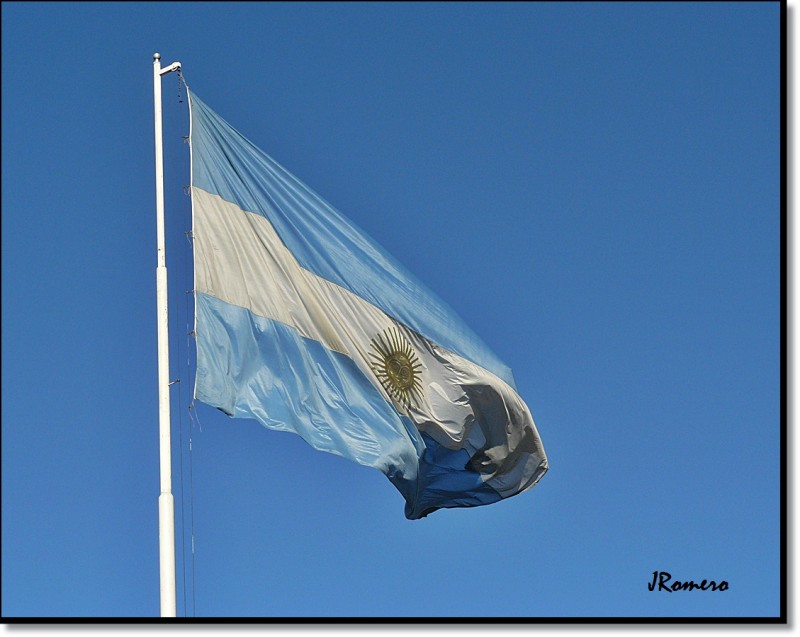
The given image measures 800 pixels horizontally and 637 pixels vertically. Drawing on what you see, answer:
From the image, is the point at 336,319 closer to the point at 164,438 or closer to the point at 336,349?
the point at 336,349

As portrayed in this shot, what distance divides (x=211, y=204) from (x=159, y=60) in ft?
6.68

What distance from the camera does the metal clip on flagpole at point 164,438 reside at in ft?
60.4

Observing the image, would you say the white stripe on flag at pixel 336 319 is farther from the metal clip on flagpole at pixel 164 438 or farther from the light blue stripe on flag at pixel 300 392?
the metal clip on flagpole at pixel 164 438

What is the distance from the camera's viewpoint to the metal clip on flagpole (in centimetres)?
1842

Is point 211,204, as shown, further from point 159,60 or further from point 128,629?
point 128,629

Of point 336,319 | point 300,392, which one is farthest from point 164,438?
point 336,319

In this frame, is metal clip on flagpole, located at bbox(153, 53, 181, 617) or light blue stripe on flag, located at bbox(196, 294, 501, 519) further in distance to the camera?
light blue stripe on flag, located at bbox(196, 294, 501, 519)

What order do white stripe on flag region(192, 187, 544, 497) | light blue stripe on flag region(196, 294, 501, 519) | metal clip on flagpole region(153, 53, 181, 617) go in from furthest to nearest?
white stripe on flag region(192, 187, 544, 497) → light blue stripe on flag region(196, 294, 501, 519) → metal clip on flagpole region(153, 53, 181, 617)

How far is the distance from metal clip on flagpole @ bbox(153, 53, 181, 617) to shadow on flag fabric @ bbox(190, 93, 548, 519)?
44cm

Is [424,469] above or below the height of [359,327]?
below

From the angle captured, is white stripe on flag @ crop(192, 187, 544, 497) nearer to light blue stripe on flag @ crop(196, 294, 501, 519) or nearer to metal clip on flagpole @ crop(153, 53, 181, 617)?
light blue stripe on flag @ crop(196, 294, 501, 519)

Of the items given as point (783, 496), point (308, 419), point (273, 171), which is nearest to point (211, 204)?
point (273, 171)

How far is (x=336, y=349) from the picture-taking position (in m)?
21.9

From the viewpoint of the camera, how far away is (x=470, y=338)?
25.4 metres
